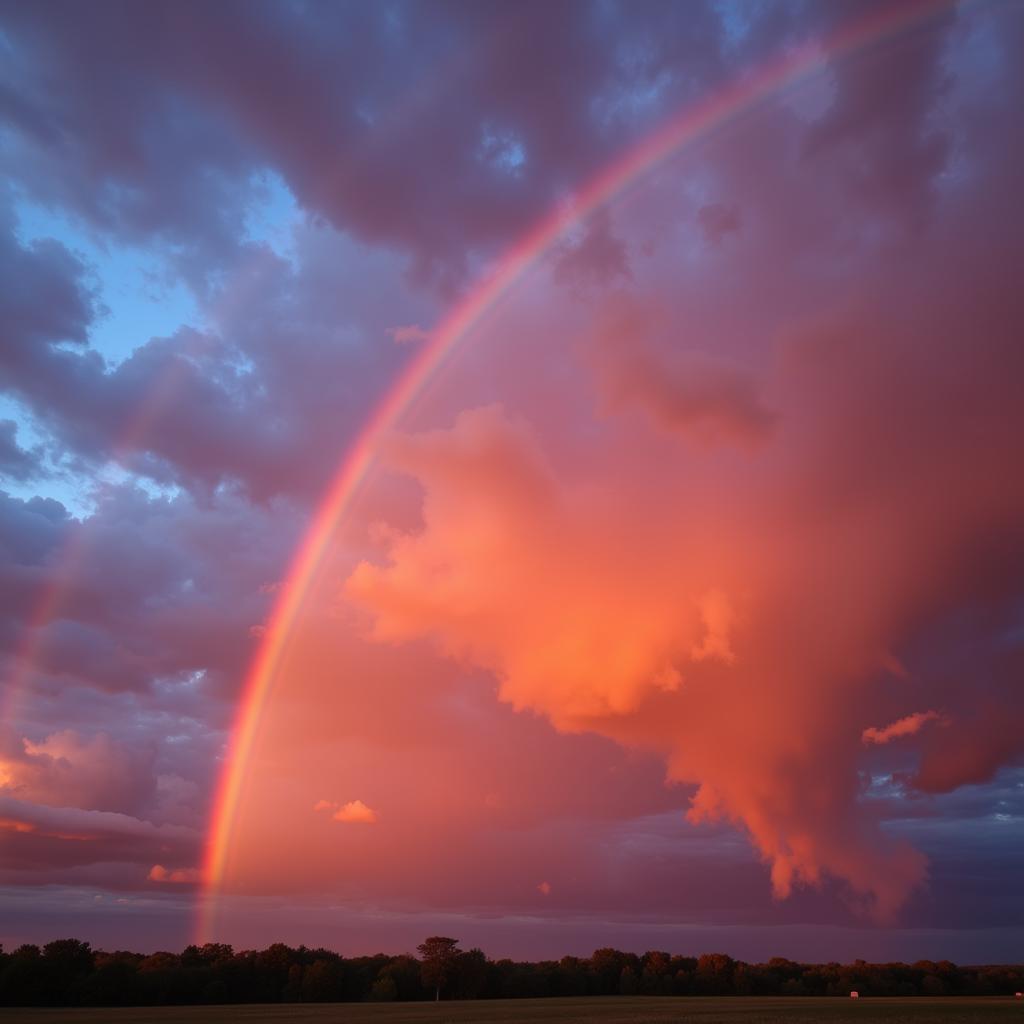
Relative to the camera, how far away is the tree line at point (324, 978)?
454 feet

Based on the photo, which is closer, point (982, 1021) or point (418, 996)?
point (982, 1021)

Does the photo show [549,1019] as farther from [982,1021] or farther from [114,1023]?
Result: [114,1023]

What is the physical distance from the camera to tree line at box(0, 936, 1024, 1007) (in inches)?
5443

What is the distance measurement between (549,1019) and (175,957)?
124957 mm

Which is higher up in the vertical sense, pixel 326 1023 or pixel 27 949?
pixel 27 949

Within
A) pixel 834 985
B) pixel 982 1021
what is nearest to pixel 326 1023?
pixel 982 1021

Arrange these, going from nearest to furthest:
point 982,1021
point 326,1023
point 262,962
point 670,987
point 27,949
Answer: point 982,1021
point 326,1023
point 27,949
point 262,962
point 670,987

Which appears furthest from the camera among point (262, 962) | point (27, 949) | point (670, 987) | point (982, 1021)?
point (670, 987)

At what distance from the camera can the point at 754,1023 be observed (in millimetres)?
71188

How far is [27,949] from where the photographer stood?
144 m

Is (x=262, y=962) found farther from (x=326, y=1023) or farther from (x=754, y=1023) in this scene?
(x=754, y=1023)

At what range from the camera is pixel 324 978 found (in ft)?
529

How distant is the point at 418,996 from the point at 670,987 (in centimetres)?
5687

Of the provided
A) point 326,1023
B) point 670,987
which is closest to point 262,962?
point 670,987
